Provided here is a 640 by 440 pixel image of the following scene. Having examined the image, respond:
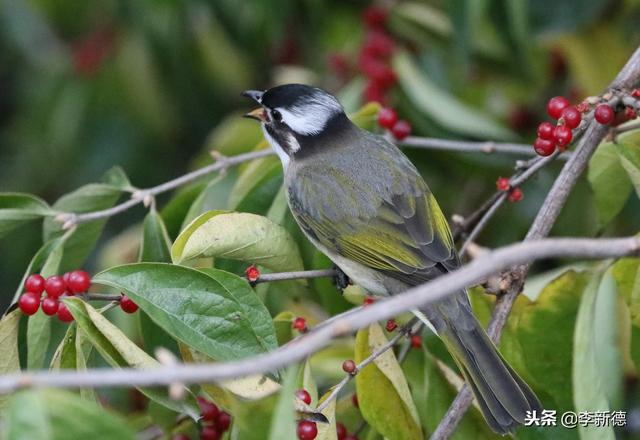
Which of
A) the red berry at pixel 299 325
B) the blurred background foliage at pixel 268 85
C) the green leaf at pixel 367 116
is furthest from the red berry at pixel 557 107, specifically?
the red berry at pixel 299 325

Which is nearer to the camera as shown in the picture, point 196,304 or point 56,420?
point 56,420

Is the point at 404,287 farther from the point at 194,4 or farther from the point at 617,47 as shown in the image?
the point at 194,4

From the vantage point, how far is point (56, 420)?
1.64 metres

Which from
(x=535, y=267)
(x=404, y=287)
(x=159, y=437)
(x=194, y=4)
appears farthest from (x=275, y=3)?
(x=159, y=437)

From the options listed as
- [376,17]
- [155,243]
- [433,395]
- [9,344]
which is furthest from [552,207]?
[376,17]

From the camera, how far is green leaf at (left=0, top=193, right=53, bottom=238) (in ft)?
9.54

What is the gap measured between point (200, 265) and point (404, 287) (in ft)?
2.27

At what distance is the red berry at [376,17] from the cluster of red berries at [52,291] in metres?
2.69

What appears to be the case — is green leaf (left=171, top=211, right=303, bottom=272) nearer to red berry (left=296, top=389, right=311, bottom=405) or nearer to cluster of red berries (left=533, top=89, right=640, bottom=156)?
red berry (left=296, top=389, right=311, bottom=405)

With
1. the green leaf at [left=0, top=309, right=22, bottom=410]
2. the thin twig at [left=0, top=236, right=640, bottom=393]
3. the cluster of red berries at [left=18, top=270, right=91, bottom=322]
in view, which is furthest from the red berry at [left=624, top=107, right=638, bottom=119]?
the green leaf at [left=0, top=309, right=22, bottom=410]

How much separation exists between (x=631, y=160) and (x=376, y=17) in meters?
2.39

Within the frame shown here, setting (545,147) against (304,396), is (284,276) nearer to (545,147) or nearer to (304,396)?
(304,396)

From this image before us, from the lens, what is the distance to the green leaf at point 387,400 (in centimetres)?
252

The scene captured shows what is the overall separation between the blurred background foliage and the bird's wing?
0.41ft
